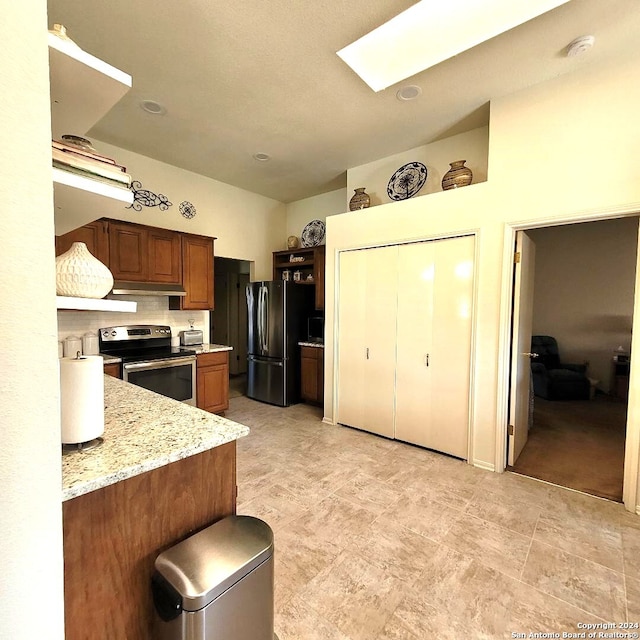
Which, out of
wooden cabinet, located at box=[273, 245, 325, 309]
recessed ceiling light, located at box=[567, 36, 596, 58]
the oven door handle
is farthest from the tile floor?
recessed ceiling light, located at box=[567, 36, 596, 58]

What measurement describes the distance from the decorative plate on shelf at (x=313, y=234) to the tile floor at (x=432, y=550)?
3240 millimetres

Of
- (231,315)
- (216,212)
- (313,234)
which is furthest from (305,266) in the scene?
(231,315)

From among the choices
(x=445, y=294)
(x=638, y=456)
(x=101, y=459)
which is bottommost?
(x=638, y=456)

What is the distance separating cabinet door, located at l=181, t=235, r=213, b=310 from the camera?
12.7 ft

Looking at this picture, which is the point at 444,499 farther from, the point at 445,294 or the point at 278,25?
the point at 278,25

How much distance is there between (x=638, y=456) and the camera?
2.18m

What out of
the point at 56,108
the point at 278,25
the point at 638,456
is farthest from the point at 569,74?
the point at 56,108

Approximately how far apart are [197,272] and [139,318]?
86 cm

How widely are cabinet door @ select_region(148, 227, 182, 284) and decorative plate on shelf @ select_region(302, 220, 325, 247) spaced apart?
2.01 m

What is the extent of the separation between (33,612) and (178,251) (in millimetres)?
3591

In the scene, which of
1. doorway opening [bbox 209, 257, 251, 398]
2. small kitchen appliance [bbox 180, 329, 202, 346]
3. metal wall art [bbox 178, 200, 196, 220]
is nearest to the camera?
small kitchen appliance [bbox 180, 329, 202, 346]

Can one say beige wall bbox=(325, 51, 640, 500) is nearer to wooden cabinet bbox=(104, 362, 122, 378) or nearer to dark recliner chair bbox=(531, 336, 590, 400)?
dark recliner chair bbox=(531, 336, 590, 400)

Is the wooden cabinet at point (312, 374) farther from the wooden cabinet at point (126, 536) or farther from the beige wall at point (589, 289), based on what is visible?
the beige wall at point (589, 289)

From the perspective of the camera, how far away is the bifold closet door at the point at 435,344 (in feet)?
9.44
